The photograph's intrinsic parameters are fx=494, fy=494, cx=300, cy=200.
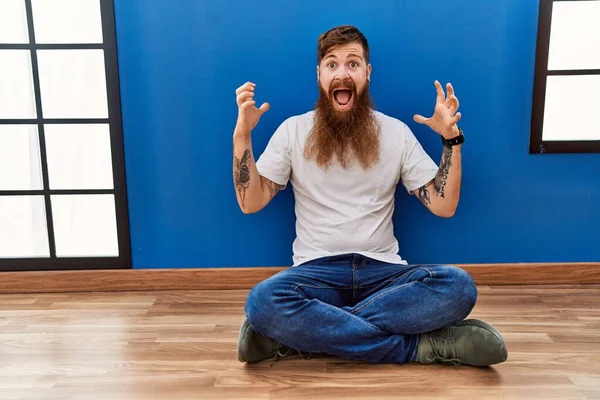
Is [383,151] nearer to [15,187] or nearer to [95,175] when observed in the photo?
[95,175]

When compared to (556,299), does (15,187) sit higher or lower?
higher

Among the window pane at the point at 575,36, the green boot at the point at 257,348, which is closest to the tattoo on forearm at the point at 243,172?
the green boot at the point at 257,348

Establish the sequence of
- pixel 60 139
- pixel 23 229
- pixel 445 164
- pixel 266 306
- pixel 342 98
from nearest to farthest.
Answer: pixel 266 306 < pixel 445 164 < pixel 342 98 < pixel 60 139 < pixel 23 229

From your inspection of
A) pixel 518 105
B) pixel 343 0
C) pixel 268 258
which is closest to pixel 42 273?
pixel 268 258

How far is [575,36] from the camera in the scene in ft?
7.49

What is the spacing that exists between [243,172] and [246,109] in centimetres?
25

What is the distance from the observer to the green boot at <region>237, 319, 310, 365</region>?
1711 millimetres

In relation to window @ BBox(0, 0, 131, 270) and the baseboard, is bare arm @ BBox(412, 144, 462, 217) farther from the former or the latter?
window @ BBox(0, 0, 131, 270)

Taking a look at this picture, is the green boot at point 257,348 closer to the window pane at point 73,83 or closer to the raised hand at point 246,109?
the raised hand at point 246,109

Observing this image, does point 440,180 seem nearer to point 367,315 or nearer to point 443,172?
point 443,172

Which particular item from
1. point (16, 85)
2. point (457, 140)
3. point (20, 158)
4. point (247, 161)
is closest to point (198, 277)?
point (247, 161)

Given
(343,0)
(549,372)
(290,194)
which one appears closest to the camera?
(549,372)

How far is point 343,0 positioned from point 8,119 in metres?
1.66

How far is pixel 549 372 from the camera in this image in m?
1.65
